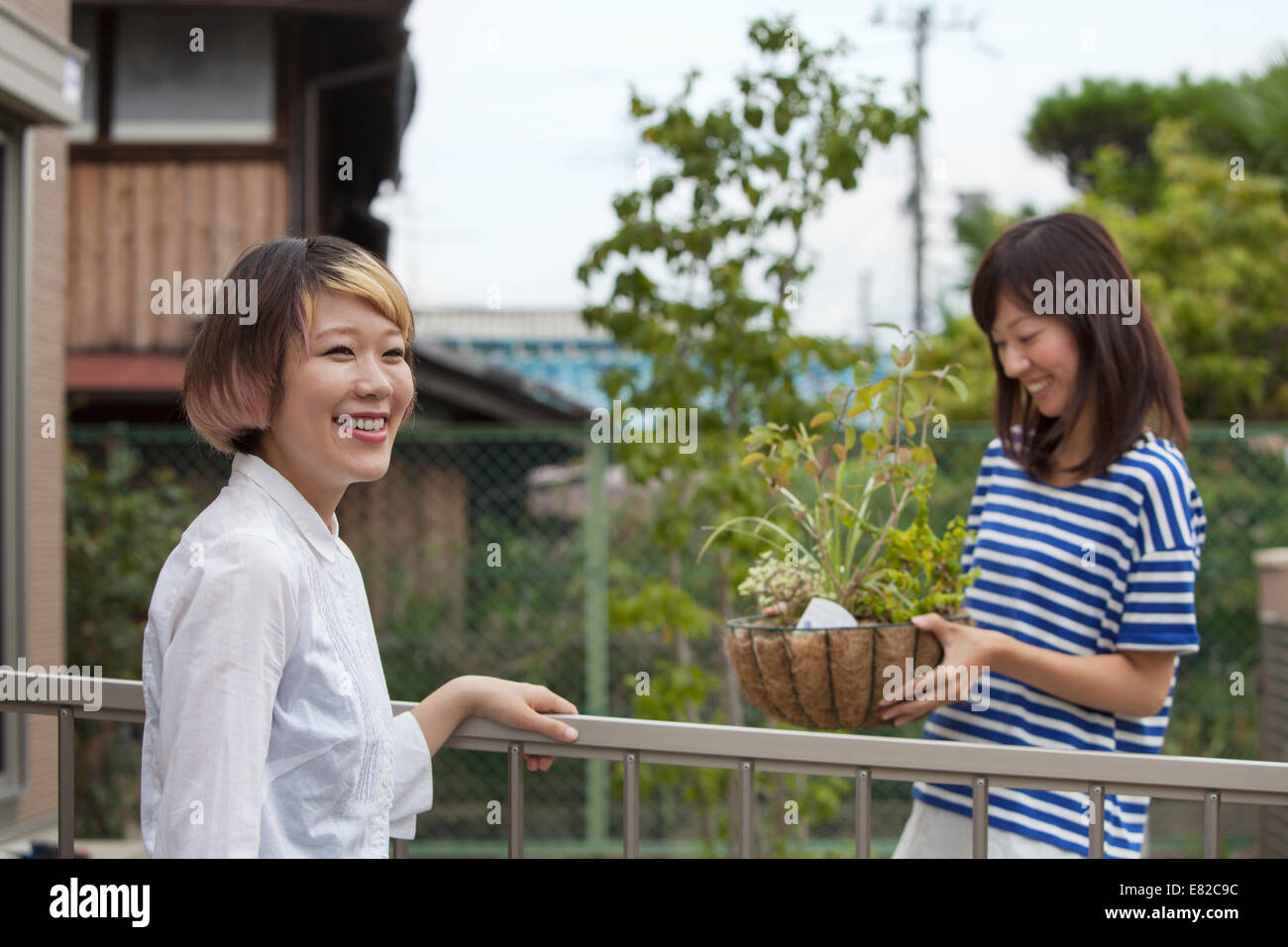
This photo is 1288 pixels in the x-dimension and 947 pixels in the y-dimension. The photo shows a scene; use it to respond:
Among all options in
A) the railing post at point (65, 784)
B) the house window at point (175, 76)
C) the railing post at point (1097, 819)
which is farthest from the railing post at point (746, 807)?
the house window at point (175, 76)

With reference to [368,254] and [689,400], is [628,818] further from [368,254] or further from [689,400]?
[689,400]

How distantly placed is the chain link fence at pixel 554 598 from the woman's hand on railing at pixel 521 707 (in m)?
3.32

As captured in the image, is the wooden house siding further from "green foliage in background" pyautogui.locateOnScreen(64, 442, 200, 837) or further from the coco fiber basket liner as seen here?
the coco fiber basket liner

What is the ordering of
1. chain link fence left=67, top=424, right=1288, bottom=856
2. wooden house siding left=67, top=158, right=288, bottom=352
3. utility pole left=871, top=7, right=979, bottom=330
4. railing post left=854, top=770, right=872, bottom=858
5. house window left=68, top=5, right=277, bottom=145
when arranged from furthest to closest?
utility pole left=871, top=7, right=979, bottom=330 < house window left=68, top=5, right=277, bottom=145 < wooden house siding left=67, top=158, right=288, bottom=352 < chain link fence left=67, top=424, right=1288, bottom=856 < railing post left=854, top=770, right=872, bottom=858

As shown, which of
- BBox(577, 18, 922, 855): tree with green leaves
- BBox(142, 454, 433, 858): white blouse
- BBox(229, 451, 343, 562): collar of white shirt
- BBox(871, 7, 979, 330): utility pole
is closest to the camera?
BBox(142, 454, 433, 858): white blouse

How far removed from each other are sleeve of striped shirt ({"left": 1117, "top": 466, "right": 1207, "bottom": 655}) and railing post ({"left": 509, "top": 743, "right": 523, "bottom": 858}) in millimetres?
829

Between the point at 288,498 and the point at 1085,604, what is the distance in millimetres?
1092

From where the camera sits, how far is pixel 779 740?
1295 mm

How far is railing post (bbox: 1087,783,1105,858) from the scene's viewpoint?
124 centimetres

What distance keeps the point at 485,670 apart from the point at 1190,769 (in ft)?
13.8

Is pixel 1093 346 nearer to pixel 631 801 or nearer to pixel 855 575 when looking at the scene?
pixel 855 575

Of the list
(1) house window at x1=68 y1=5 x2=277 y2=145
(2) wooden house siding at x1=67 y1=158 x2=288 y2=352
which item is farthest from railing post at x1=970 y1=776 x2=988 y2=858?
(1) house window at x1=68 y1=5 x2=277 y2=145

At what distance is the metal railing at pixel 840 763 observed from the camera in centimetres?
124
